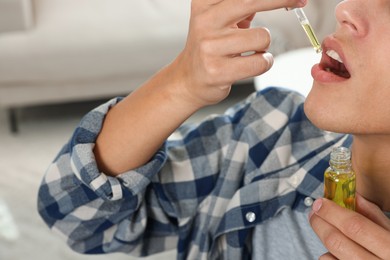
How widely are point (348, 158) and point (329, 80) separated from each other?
0.13 meters

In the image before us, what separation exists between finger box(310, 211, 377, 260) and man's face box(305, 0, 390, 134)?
12 cm

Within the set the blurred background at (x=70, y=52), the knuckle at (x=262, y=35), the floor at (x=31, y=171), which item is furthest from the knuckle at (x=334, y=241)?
the blurred background at (x=70, y=52)

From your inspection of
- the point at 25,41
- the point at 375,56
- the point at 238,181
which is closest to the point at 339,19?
the point at 375,56

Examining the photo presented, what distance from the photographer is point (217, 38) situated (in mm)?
818

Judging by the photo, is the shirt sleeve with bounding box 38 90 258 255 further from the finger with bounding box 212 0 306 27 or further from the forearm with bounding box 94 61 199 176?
the finger with bounding box 212 0 306 27

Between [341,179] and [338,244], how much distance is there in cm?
8

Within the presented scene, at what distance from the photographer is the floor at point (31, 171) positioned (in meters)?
1.91

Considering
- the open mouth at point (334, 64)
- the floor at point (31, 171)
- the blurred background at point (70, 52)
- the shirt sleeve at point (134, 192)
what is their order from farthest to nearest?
1. the blurred background at point (70, 52)
2. the floor at point (31, 171)
3. the shirt sleeve at point (134, 192)
4. the open mouth at point (334, 64)

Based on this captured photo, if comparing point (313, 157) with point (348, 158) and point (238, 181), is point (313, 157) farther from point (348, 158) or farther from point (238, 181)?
point (348, 158)

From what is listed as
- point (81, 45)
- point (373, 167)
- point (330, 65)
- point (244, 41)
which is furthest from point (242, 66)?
point (81, 45)

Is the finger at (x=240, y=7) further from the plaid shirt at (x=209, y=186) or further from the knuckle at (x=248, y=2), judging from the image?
the plaid shirt at (x=209, y=186)

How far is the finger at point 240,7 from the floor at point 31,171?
1.17 m

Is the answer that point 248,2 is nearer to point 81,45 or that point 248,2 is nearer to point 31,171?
point 31,171

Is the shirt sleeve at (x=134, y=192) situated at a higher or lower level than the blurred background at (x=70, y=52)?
higher
